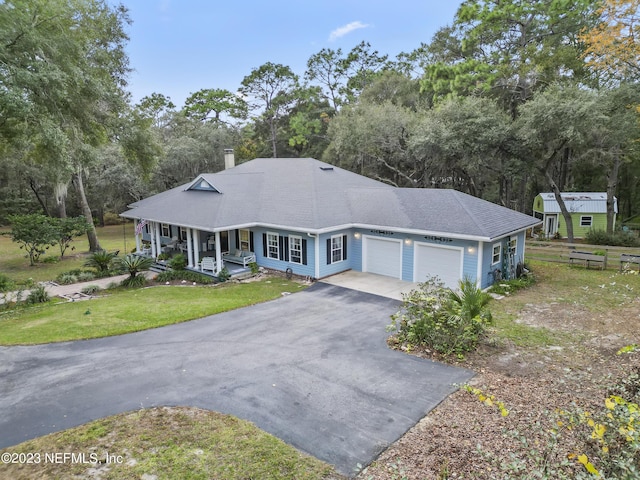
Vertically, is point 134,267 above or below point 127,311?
above

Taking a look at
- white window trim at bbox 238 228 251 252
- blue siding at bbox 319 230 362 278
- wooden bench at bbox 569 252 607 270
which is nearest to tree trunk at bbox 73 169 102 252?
white window trim at bbox 238 228 251 252

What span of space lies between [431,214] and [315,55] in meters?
33.8

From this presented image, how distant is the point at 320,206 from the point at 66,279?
11.8 meters

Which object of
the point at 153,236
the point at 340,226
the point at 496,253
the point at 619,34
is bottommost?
the point at 496,253

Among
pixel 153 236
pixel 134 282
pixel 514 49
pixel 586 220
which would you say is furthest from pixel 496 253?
pixel 514 49

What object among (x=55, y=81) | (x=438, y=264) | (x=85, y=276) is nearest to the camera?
(x=55, y=81)

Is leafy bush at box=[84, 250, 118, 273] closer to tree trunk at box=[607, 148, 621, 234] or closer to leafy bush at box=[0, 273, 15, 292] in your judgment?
leafy bush at box=[0, 273, 15, 292]

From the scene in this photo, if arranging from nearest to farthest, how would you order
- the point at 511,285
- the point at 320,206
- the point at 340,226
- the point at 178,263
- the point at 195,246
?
the point at 511,285, the point at 340,226, the point at 320,206, the point at 195,246, the point at 178,263

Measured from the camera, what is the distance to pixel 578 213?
2841 centimetres

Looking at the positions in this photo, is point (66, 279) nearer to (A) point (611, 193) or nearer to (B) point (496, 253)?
(B) point (496, 253)

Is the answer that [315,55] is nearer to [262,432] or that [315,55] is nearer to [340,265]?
[340,265]

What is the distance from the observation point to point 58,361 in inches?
357

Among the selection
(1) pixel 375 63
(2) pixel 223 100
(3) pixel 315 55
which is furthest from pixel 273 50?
(1) pixel 375 63

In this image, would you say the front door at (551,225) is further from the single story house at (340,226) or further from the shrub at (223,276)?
the shrub at (223,276)
